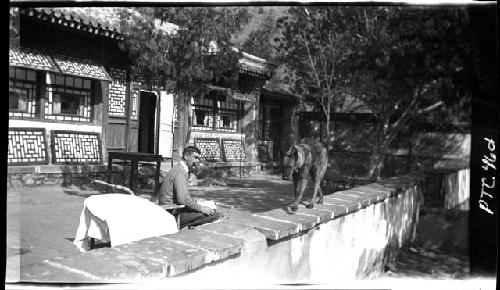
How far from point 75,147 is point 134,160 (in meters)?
0.54

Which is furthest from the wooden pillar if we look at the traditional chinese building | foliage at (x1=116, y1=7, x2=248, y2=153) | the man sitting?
the man sitting

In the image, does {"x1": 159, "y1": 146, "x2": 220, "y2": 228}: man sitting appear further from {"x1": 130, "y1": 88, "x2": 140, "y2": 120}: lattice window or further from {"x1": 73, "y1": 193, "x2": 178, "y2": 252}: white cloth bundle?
{"x1": 130, "y1": 88, "x2": 140, "y2": 120}: lattice window

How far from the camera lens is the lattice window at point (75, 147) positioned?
368 cm

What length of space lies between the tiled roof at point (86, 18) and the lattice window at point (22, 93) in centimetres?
44

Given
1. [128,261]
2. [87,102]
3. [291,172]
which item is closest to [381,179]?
[291,172]

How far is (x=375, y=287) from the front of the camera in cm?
283

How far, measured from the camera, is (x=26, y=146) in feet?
10.6

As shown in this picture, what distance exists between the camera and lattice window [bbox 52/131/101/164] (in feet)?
12.1

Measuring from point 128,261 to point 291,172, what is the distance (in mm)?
2587

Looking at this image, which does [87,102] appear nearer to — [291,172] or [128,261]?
[291,172]

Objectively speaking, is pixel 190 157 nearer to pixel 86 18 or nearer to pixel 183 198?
pixel 183 198

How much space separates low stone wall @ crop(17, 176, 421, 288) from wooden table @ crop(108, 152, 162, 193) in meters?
1.31

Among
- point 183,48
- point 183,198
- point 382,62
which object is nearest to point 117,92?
point 183,48

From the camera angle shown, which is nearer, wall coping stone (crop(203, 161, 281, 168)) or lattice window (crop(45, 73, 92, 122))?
lattice window (crop(45, 73, 92, 122))
